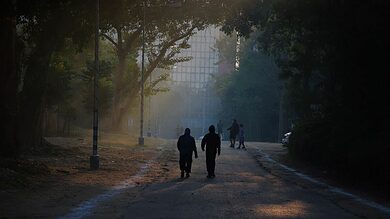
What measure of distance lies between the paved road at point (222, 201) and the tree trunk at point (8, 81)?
4982 mm

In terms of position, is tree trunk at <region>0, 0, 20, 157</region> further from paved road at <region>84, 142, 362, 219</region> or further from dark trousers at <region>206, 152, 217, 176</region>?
dark trousers at <region>206, 152, 217, 176</region>

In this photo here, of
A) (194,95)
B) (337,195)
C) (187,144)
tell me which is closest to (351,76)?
(337,195)

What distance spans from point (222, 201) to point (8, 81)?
28.8 feet

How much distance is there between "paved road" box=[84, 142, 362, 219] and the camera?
496 inches

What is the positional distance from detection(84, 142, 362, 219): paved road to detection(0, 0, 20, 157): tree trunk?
4982mm

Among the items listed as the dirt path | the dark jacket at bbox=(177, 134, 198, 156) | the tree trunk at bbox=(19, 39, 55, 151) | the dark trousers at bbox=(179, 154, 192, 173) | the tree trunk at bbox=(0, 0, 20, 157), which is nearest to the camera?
the dirt path

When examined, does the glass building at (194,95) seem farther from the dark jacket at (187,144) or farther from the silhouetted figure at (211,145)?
the dark jacket at (187,144)

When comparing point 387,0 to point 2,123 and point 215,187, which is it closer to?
point 215,187

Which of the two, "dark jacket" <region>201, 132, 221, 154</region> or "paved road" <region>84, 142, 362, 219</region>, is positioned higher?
"dark jacket" <region>201, 132, 221, 154</region>

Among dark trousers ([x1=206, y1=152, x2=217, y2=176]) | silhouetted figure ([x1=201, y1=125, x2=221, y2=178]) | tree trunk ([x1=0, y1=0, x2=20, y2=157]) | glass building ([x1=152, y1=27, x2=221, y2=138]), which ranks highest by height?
glass building ([x1=152, y1=27, x2=221, y2=138])

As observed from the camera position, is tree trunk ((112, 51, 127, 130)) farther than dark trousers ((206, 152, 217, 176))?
Yes

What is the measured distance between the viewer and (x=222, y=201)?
14688 mm

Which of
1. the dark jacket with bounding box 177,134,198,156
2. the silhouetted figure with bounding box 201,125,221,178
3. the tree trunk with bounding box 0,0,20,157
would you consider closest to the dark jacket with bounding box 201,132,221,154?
the silhouetted figure with bounding box 201,125,221,178

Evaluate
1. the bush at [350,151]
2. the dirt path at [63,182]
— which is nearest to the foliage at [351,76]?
the bush at [350,151]
